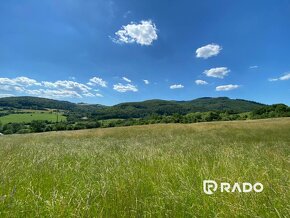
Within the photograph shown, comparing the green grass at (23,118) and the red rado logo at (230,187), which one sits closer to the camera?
the red rado logo at (230,187)

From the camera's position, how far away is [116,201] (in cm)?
318

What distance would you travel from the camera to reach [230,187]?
11.5ft

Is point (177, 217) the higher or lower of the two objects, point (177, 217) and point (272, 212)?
the lower

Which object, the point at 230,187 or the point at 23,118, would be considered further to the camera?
the point at 23,118

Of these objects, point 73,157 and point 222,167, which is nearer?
point 222,167

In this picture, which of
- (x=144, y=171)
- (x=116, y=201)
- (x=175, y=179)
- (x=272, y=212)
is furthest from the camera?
(x=144, y=171)

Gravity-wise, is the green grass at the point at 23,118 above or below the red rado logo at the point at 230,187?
below

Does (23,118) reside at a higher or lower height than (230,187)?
lower

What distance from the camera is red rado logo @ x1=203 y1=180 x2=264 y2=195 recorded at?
3.36 m

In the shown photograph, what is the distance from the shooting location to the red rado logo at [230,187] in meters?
3.36

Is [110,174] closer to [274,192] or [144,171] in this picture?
[144,171]

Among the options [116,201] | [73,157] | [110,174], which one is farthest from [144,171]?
[73,157]

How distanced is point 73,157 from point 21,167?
2.31 m

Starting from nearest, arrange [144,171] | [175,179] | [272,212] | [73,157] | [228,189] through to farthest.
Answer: [272,212]
[228,189]
[175,179]
[144,171]
[73,157]
